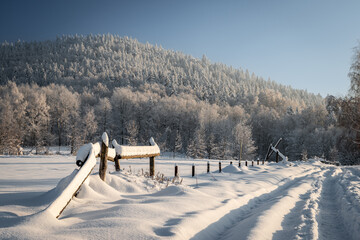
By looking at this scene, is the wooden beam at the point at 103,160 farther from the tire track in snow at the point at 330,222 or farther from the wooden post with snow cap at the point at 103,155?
the tire track in snow at the point at 330,222

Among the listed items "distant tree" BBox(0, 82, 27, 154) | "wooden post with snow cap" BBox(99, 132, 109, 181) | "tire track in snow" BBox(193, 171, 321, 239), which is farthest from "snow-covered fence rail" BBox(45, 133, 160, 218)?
"distant tree" BBox(0, 82, 27, 154)

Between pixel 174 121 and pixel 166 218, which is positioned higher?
pixel 174 121

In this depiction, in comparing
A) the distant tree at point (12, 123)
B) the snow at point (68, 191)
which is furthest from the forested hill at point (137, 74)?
the snow at point (68, 191)

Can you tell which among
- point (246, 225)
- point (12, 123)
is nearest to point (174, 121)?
point (12, 123)

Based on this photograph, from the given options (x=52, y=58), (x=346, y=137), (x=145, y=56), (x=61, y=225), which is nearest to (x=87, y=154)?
(x=61, y=225)

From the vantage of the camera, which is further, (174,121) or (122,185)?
(174,121)

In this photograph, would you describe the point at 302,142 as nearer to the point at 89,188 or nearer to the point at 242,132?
the point at 242,132

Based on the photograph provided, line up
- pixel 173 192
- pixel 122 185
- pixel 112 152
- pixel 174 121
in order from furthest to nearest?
pixel 174 121, pixel 112 152, pixel 122 185, pixel 173 192

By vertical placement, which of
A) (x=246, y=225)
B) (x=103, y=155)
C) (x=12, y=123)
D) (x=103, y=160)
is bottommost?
(x=246, y=225)

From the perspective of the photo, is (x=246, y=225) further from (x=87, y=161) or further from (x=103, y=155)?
(x=103, y=155)

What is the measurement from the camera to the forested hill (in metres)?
105

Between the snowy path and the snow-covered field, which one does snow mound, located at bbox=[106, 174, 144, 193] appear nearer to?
the snow-covered field

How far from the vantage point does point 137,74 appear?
125312 mm

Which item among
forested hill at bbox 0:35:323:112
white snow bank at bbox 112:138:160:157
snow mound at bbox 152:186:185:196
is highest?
forested hill at bbox 0:35:323:112
